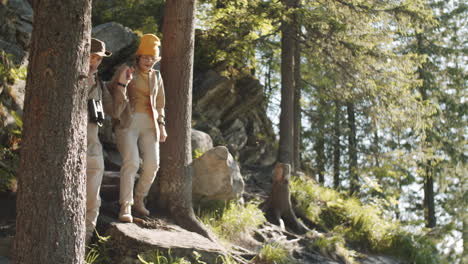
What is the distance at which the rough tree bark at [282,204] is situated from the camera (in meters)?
10.2

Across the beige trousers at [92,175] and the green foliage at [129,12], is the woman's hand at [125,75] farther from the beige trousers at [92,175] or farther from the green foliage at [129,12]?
the green foliage at [129,12]

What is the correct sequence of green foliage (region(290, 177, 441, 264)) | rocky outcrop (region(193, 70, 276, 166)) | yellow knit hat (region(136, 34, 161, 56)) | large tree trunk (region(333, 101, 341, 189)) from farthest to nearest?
large tree trunk (region(333, 101, 341, 189)) → rocky outcrop (region(193, 70, 276, 166)) → green foliage (region(290, 177, 441, 264)) → yellow knit hat (region(136, 34, 161, 56))

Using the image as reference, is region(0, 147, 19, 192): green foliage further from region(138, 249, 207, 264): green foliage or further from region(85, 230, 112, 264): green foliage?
region(138, 249, 207, 264): green foliage

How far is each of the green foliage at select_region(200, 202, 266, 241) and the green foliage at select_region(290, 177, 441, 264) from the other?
237 centimetres

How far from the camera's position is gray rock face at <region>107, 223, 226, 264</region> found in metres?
5.98

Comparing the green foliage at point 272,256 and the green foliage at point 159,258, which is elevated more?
the green foliage at point 159,258

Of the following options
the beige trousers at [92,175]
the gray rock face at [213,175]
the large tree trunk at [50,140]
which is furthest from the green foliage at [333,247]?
the large tree trunk at [50,140]

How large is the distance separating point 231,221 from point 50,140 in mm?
4591

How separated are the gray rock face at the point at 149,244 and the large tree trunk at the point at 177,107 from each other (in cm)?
98

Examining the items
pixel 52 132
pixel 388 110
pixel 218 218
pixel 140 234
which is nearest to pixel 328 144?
pixel 388 110

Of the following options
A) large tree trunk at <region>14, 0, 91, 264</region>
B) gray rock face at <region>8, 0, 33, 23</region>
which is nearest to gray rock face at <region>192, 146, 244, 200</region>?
large tree trunk at <region>14, 0, 91, 264</region>

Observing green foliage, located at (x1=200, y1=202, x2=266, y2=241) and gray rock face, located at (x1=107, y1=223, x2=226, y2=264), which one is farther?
green foliage, located at (x1=200, y1=202, x2=266, y2=241)

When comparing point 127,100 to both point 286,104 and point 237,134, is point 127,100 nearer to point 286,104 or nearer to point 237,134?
point 286,104

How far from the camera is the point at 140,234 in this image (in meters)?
6.23
